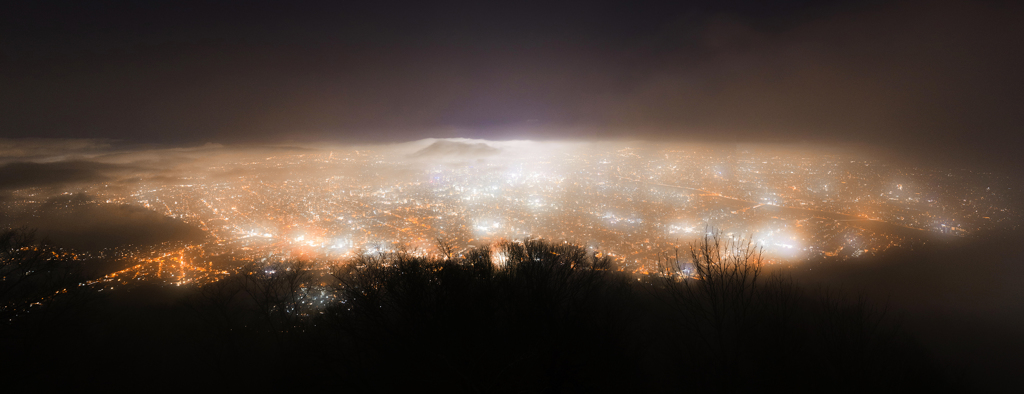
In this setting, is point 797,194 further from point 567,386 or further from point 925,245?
point 567,386

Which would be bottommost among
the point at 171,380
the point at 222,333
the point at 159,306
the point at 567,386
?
the point at 159,306

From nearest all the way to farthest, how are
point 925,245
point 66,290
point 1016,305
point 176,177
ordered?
1. point 66,290
2. point 1016,305
3. point 925,245
4. point 176,177

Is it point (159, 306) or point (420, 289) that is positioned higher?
point (420, 289)

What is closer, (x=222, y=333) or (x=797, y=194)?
(x=222, y=333)

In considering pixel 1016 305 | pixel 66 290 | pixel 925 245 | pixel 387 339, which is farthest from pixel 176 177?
pixel 925 245

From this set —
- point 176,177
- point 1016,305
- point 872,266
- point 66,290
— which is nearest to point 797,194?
point 872,266

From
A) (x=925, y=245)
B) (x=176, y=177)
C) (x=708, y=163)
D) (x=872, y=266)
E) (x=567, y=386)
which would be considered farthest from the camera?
(x=708, y=163)

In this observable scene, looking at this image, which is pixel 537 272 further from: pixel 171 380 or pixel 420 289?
pixel 171 380
